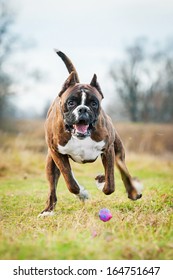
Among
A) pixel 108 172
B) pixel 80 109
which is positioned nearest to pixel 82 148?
pixel 108 172

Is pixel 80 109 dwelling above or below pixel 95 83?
below

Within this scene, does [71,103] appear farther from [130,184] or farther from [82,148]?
[130,184]

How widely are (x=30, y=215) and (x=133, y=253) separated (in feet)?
6.76

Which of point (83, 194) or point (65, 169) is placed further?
point (83, 194)

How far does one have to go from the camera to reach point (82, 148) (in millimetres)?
4996

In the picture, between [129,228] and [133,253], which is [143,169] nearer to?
[129,228]

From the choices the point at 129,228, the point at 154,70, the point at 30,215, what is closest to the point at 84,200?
the point at 30,215

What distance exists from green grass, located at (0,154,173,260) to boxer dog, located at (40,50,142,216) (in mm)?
278

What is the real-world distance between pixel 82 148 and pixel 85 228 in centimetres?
101

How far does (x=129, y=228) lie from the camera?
4.30 meters

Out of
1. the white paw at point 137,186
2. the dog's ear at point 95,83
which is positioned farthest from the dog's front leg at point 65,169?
the dog's ear at point 95,83

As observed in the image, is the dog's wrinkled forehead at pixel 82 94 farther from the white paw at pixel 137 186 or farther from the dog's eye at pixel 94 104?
the white paw at pixel 137 186

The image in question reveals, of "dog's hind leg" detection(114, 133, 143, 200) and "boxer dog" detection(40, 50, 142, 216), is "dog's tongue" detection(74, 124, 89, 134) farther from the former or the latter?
"dog's hind leg" detection(114, 133, 143, 200)
